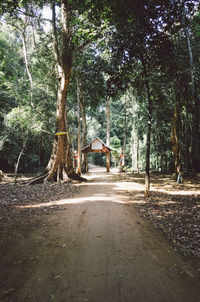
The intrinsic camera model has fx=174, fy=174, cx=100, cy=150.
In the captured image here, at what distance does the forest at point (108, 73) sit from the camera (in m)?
7.45

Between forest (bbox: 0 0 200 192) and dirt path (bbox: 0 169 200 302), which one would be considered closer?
dirt path (bbox: 0 169 200 302)

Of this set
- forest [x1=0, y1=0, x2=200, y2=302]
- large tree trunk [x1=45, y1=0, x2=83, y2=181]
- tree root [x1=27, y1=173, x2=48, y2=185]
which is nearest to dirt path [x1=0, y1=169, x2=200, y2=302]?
forest [x1=0, y1=0, x2=200, y2=302]

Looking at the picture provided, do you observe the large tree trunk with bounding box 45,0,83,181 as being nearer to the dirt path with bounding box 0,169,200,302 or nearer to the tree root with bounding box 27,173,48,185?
the tree root with bounding box 27,173,48,185

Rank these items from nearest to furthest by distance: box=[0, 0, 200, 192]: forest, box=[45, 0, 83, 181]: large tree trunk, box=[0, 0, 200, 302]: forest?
box=[0, 0, 200, 302]: forest
box=[0, 0, 200, 192]: forest
box=[45, 0, 83, 181]: large tree trunk

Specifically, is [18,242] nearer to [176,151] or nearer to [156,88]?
[156,88]

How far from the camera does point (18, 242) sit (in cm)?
399

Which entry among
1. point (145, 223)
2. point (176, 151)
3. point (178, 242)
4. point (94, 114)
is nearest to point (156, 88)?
point (176, 151)

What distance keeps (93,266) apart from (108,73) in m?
8.16

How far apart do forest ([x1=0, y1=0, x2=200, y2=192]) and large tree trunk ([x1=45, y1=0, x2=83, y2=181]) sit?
7cm

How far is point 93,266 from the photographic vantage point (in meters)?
3.12

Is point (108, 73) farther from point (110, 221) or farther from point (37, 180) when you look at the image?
point (37, 180)

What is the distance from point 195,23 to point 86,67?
30.2 feet

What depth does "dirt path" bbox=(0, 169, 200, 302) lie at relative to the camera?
251cm

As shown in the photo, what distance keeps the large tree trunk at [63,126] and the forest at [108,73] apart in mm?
67
